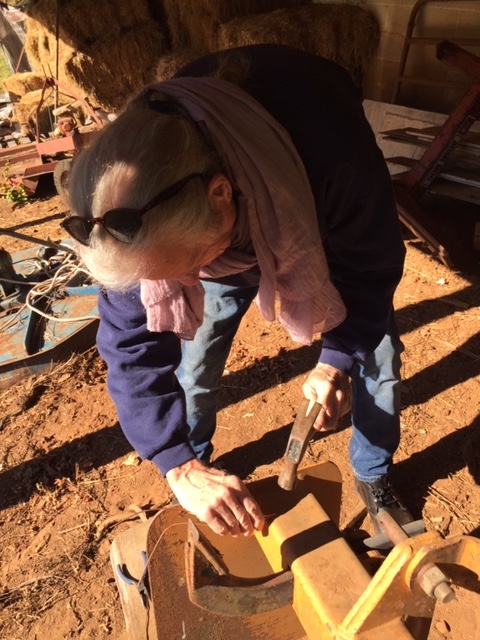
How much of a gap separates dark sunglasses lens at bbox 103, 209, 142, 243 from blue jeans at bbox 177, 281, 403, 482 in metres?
0.82

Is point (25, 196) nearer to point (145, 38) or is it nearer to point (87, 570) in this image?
point (145, 38)

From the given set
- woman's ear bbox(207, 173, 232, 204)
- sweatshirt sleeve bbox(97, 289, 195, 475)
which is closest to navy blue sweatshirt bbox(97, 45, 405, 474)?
sweatshirt sleeve bbox(97, 289, 195, 475)

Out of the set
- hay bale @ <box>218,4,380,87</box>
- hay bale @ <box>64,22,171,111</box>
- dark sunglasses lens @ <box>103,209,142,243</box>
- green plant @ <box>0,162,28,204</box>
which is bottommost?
green plant @ <box>0,162,28,204</box>

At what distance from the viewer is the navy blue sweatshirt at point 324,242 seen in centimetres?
137

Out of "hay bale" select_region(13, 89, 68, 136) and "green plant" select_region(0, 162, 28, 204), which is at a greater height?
"hay bale" select_region(13, 89, 68, 136)

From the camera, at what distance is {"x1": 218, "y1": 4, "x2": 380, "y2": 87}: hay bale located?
17.2 feet

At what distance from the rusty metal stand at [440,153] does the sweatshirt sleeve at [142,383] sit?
10.4 ft

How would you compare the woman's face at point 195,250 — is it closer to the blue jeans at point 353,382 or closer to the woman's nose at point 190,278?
the woman's nose at point 190,278

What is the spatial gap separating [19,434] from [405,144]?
4.14 meters

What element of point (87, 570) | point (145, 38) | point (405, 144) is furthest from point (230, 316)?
point (145, 38)

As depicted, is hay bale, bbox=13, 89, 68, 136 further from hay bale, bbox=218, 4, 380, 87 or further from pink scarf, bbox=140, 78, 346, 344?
pink scarf, bbox=140, 78, 346, 344

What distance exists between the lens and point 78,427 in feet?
10.7

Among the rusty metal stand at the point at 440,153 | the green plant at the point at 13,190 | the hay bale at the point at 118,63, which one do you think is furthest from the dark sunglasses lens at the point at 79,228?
the hay bale at the point at 118,63

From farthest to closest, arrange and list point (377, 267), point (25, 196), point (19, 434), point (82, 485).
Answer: point (25, 196)
point (19, 434)
point (82, 485)
point (377, 267)
